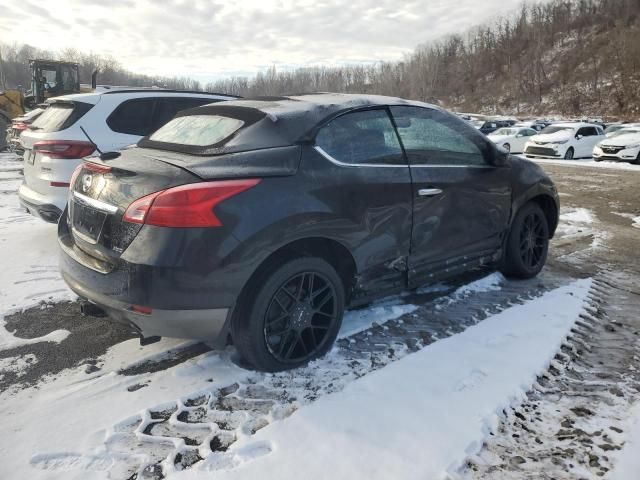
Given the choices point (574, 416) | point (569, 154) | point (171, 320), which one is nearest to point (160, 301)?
point (171, 320)

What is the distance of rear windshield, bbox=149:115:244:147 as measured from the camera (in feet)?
10.4

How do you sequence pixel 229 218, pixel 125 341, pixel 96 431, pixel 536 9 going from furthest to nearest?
pixel 536 9
pixel 125 341
pixel 229 218
pixel 96 431

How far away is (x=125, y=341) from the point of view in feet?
11.4

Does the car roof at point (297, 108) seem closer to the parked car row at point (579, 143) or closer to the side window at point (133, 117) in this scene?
the side window at point (133, 117)

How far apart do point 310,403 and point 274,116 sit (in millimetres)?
1724

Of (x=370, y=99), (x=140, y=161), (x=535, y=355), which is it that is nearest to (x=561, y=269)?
(x=535, y=355)

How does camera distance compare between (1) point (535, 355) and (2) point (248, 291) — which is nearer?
(2) point (248, 291)

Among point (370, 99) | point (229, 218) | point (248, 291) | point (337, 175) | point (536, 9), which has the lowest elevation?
point (248, 291)

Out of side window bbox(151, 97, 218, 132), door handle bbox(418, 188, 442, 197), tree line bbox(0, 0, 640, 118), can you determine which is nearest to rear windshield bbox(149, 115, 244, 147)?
door handle bbox(418, 188, 442, 197)

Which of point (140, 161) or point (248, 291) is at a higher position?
point (140, 161)

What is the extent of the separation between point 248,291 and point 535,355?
→ 1882 millimetres

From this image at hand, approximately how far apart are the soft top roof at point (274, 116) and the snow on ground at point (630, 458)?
2335mm

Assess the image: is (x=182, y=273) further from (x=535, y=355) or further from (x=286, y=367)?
(x=535, y=355)

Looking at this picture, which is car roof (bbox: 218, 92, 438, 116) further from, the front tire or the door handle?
the front tire
